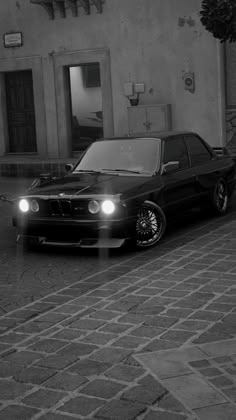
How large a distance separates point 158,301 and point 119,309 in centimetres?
38

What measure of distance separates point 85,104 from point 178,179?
10.5m

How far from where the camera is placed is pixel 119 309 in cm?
574

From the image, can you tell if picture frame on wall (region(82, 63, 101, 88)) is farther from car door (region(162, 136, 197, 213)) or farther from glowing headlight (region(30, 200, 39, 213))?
glowing headlight (region(30, 200, 39, 213))

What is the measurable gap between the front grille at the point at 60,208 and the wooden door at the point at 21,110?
1229 centimetres

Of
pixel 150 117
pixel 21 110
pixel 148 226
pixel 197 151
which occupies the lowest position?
pixel 148 226

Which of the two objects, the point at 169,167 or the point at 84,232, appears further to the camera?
the point at 169,167

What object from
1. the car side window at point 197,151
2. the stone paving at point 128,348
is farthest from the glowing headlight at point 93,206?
the car side window at point 197,151

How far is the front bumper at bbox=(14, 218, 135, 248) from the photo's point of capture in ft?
25.9

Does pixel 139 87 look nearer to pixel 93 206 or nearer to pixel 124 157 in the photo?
pixel 124 157

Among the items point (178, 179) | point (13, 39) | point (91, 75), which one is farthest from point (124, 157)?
point (13, 39)

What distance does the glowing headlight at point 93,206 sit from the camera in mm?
7926

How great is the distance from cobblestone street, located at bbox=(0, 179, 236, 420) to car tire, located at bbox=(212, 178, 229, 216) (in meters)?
2.38

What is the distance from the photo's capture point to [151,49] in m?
17.8

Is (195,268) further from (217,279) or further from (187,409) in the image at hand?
(187,409)
